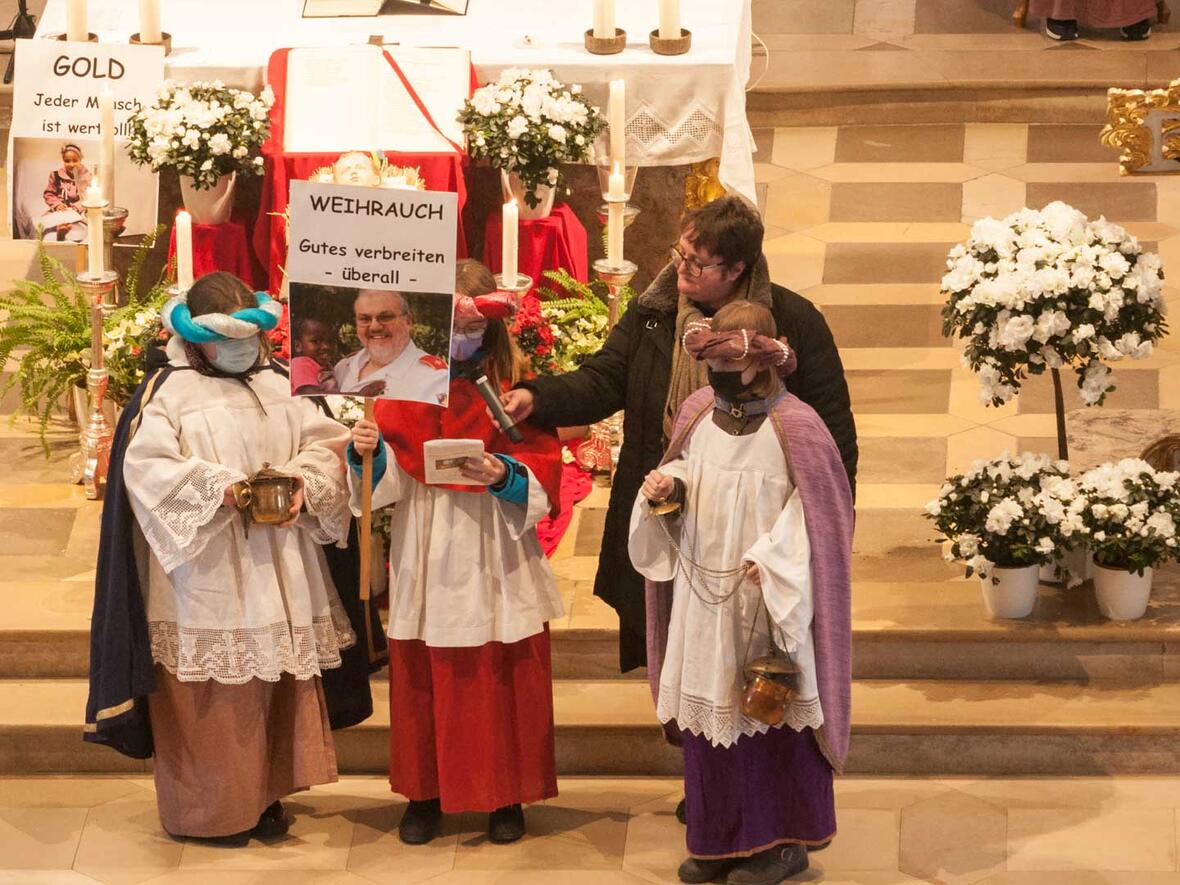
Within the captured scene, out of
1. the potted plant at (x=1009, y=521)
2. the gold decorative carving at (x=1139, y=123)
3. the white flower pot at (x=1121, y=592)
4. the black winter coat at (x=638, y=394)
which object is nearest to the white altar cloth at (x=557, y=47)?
the gold decorative carving at (x=1139, y=123)

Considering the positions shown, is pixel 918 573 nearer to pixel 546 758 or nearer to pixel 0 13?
pixel 546 758

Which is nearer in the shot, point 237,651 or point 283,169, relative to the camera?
point 237,651

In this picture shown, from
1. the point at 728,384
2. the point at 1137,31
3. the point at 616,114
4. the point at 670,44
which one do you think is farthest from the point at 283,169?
the point at 1137,31

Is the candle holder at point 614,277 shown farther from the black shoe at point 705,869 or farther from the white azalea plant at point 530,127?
the black shoe at point 705,869

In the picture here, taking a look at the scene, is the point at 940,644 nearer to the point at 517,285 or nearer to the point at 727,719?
the point at 727,719

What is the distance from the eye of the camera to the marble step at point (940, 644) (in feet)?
24.8

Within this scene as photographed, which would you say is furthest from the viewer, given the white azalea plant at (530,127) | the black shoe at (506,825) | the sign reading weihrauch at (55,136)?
the white azalea plant at (530,127)

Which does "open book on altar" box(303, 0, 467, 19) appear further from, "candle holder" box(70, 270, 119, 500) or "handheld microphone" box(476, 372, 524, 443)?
"handheld microphone" box(476, 372, 524, 443)

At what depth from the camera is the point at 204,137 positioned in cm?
870

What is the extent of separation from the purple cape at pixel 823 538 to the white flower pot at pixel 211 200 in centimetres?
309

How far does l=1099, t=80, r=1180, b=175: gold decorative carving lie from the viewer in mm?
7586

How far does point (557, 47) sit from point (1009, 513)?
292 cm

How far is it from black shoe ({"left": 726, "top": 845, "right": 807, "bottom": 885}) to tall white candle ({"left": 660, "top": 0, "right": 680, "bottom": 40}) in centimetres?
360

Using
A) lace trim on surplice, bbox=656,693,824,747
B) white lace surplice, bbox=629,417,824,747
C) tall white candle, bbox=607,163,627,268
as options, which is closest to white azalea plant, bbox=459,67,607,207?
tall white candle, bbox=607,163,627,268
